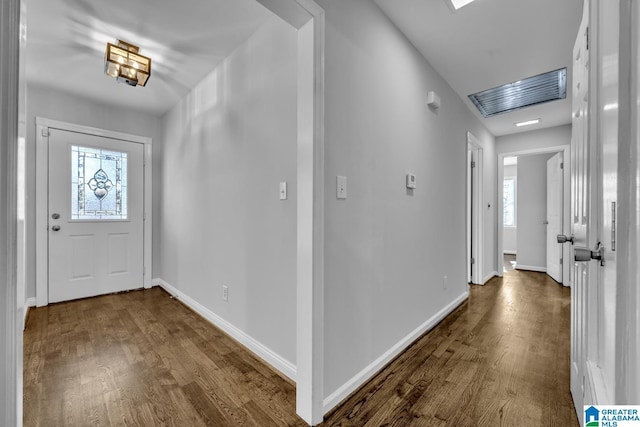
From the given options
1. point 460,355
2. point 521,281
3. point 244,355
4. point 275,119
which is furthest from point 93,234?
point 521,281

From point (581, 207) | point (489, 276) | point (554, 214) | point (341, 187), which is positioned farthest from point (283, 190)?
point (554, 214)

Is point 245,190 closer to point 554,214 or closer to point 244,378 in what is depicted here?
point 244,378

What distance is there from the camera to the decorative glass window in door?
333cm

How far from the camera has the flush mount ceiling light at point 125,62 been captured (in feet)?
7.18

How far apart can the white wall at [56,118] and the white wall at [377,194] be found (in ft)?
11.2

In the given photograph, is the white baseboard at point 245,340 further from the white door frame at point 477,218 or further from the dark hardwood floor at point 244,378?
the white door frame at point 477,218

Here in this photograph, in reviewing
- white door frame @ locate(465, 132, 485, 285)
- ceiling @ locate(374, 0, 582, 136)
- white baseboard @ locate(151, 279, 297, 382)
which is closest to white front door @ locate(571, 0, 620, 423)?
ceiling @ locate(374, 0, 582, 136)

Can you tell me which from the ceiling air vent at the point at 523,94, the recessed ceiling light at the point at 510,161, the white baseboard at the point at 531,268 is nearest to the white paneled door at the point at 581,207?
the ceiling air vent at the point at 523,94

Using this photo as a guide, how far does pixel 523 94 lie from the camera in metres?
3.17

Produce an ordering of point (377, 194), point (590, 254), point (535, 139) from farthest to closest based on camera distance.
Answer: point (535, 139) < point (377, 194) < point (590, 254)

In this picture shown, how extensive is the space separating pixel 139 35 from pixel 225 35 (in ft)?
2.28

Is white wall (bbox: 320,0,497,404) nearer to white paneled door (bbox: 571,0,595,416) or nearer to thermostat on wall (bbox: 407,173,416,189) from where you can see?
thermostat on wall (bbox: 407,173,416,189)

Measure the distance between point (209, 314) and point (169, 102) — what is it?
2619 millimetres

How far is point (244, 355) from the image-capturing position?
2043 mm
